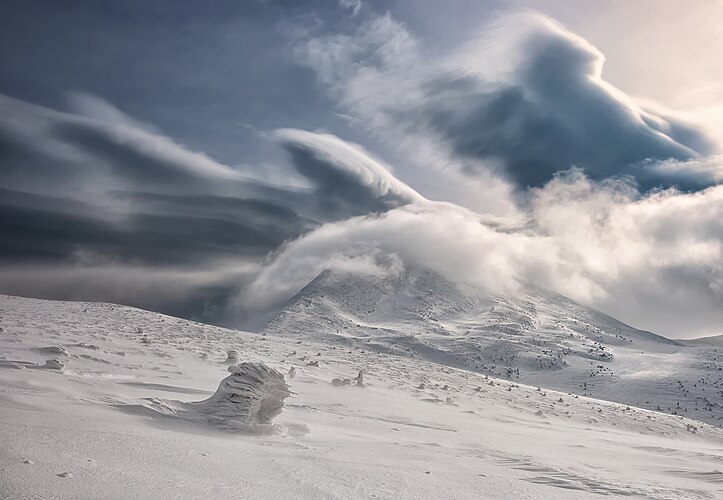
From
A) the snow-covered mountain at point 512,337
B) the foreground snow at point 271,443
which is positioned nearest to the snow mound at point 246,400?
the foreground snow at point 271,443

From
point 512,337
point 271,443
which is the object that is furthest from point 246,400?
point 512,337

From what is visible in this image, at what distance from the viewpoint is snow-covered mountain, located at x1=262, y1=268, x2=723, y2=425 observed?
36031 mm

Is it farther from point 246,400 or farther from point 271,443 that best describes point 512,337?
point 271,443

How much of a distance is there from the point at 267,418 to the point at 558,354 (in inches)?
1770

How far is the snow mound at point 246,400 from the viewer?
7.26m

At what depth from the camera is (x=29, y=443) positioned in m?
4.65

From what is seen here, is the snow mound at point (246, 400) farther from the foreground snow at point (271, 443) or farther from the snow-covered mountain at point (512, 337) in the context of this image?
the snow-covered mountain at point (512, 337)

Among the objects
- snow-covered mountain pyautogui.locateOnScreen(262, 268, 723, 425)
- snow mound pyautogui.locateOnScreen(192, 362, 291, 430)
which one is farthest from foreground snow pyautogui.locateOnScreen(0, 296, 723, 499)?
snow-covered mountain pyautogui.locateOnScreen(262, 268, 723, 425)

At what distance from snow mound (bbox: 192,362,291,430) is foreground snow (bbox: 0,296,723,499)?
233 millimetres

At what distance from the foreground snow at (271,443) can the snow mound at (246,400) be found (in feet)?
0.76

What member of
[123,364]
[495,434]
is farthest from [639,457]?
[123,364]

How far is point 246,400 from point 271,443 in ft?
3.25

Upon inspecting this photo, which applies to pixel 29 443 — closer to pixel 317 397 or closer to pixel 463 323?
pixel 317 397

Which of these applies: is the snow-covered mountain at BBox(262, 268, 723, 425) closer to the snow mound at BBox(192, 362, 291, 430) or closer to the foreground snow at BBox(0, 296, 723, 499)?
the foreground snow at BBox(0, 296, 723, 499)
